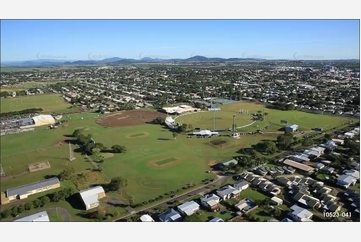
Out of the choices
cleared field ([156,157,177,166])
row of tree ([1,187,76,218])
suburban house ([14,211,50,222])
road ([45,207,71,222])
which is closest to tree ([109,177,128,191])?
row of tree ([1,187,76,218])

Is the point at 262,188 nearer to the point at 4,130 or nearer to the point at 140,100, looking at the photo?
the point at 4,130

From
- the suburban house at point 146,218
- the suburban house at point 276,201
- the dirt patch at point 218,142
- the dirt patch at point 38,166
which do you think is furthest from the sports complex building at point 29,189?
the dirt patch at point 218,142

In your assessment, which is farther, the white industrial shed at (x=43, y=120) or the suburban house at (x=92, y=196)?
the white industrial shed at (x=43, y=120)

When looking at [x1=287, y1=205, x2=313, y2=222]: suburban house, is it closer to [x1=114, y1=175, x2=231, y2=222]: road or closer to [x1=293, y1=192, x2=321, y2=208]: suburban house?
[x1=293, y1=192, x2=321, y2=208]: suburban house

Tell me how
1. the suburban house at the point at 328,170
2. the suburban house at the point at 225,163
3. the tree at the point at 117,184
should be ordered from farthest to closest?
1. the suburban house at the point at 225,163
2. the suburban house at the point at 328,170
3. the tree at the point at 117,184

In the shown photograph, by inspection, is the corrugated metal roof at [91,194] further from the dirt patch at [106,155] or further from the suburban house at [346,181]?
the suburban house at [346,181]

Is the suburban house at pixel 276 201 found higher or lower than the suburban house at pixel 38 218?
lower

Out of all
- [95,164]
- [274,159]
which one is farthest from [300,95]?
[95,164]
